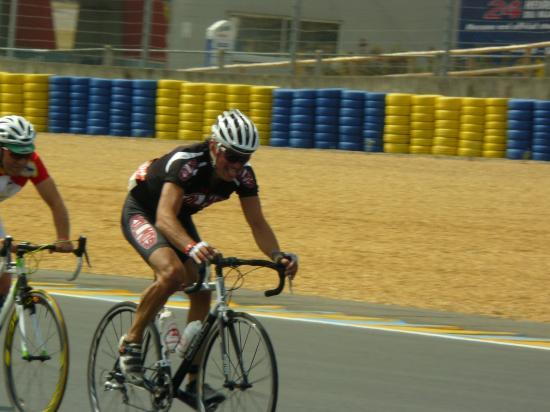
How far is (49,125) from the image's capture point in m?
21.7

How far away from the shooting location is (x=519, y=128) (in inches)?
691

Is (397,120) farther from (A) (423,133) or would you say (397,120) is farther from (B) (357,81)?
(B) (357,81)

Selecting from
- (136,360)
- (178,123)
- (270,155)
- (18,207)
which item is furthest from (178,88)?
(136,360)

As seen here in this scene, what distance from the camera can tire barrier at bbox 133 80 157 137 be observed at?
20.7m

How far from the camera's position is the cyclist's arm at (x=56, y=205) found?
619cm

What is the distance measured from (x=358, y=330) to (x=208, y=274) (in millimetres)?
3638

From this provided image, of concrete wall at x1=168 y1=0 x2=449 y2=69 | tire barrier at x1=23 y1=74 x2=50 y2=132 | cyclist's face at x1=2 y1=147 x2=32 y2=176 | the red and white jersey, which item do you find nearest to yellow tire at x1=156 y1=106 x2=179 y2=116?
concrete wall at x1=168 y1=0 x2=449 y2=69

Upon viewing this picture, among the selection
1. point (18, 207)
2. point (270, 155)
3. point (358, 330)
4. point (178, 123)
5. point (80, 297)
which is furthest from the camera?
point (178, 123)

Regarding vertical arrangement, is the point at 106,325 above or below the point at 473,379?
above

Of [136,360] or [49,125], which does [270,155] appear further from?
[136,360]

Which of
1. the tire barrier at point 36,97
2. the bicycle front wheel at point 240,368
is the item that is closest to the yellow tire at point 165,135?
the tire barrier at point 36,97

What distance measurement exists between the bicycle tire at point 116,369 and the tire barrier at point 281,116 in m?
13.6

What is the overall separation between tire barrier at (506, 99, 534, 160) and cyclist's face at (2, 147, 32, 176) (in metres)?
12.5

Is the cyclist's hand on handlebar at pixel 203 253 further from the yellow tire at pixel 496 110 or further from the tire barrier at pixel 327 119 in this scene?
the tire barrier at pixel 327 119
